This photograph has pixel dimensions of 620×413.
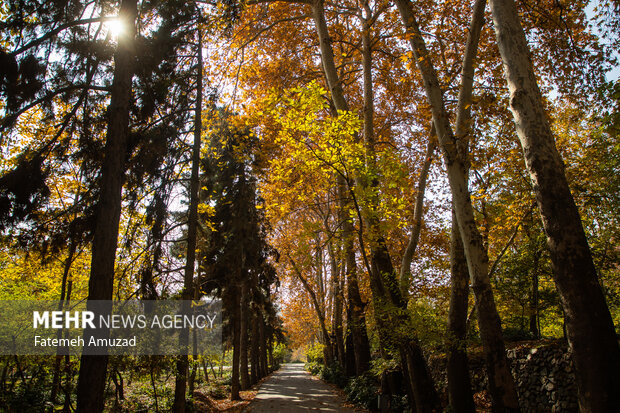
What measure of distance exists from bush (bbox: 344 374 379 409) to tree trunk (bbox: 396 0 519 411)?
4309 mm

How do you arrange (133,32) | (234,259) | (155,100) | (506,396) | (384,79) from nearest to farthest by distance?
(506,396), (133,32), (155,100), (384,79), (234,259)

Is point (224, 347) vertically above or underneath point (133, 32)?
underneath

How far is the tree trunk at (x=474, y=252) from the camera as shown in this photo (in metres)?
4.77

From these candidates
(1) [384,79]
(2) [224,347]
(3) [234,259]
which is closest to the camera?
(1) [384,79]

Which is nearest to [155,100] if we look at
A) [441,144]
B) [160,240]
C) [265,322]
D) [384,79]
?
[160,240]

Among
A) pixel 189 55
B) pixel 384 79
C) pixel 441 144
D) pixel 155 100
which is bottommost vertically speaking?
pixel 441 144

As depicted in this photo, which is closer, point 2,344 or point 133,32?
point 133,32

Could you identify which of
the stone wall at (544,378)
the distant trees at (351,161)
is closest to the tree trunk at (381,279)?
the distant trees at (351,161)

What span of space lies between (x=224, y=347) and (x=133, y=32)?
1917 centimetres

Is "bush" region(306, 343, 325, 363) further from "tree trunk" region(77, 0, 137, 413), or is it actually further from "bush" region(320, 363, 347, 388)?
"tree trunk" region(77, 0, 137, 413)

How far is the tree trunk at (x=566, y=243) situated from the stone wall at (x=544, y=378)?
3718mm

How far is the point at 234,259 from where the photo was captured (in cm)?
1389

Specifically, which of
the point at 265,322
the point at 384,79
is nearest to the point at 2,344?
the point at 384,79

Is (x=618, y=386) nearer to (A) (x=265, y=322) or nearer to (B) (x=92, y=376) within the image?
(B) (x=92, y=376)
